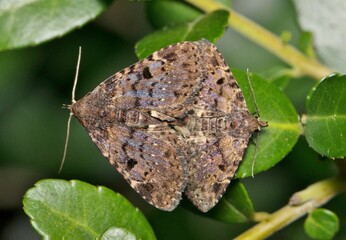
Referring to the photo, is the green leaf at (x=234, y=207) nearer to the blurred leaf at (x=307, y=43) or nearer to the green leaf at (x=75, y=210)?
the green leaf at (x=75, y=210)

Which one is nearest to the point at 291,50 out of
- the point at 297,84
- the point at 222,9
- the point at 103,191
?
the point at 222,9

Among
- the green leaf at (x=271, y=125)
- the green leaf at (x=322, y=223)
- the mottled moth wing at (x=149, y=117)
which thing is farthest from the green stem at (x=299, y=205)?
the mottled moth wing at (x=149, y=117)

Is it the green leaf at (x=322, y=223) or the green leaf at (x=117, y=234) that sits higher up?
the green leaf at (x=117, y=234)

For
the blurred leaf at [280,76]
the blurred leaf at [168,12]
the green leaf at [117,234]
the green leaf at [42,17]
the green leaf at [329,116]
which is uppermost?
the green leaf at [42,17]

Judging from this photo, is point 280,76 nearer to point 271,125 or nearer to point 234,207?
point 271,125

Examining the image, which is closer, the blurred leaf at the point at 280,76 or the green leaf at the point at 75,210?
the green leaf at the point at 75,210

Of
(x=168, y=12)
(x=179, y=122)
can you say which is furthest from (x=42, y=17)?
(x=179, y=122)
